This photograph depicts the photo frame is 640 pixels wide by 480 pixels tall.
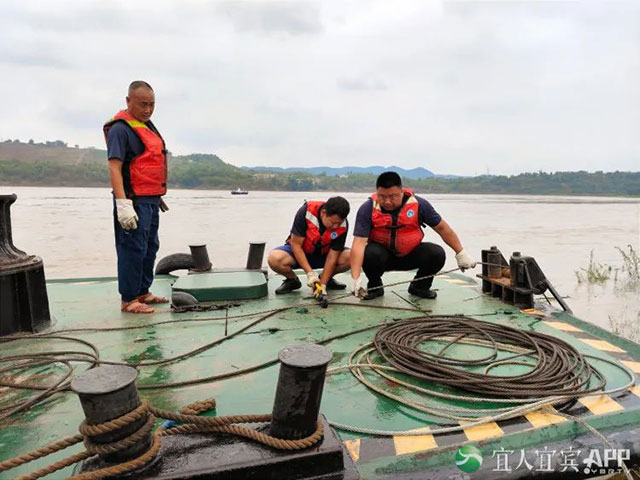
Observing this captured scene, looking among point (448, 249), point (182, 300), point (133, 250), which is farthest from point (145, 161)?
point (448, 249)

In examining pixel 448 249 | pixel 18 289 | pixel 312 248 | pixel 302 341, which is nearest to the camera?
pixel 302 341

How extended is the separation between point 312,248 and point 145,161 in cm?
151

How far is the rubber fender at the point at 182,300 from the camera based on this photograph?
3.39 meters

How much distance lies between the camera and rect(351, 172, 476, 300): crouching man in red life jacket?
3682 mm

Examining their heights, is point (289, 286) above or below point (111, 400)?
below

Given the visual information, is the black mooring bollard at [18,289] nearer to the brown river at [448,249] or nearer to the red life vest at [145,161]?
the red life vest at [145,161]

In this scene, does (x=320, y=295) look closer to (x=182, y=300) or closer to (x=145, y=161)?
(x=182, y=300)

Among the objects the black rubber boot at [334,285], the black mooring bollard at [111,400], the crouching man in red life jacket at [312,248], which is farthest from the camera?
the black rubber boot at [334,285]

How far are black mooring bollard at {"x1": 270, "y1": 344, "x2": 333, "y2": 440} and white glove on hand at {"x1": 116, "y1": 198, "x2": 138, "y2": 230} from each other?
6.83 feet

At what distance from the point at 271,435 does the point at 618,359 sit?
2024 mm

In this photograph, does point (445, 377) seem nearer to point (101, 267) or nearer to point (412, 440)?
point (412, 440)

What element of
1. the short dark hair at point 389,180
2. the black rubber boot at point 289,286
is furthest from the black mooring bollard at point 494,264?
the black rubber boot at point 289,286

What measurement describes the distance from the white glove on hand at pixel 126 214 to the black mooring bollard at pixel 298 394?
208 centimetres

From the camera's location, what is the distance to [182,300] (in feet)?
11.1
